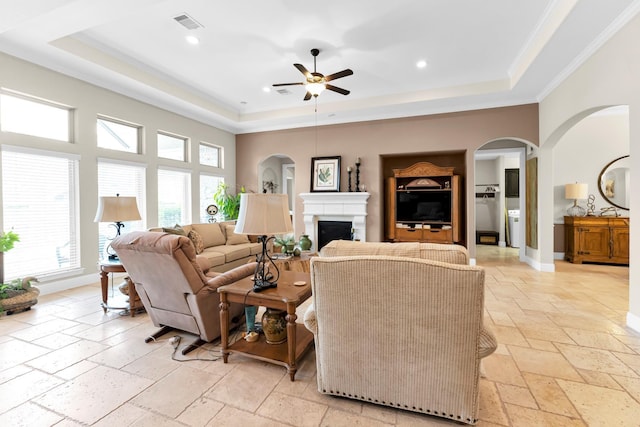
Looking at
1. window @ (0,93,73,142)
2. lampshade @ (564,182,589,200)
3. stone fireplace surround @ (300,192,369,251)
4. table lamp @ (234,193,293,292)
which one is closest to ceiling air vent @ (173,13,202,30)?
window @ (0,93,73,142)

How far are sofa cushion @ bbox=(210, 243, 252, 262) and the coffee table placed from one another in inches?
93.2

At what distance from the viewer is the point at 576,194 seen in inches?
225

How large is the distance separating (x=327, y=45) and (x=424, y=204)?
3.85 meters

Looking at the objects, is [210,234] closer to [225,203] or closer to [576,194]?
[225,203]

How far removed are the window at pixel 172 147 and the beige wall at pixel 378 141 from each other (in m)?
1.54

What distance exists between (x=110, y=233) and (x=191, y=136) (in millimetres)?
2556

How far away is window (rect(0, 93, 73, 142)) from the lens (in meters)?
3.68

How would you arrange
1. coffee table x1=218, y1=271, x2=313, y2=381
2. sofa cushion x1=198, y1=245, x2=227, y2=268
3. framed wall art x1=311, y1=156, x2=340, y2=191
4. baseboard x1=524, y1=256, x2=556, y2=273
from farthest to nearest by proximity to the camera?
framed wall art x1=311, y1=156, x2=340, y2=191, baseboard x1=524, y1=256, x2=556, y2=273, sofa cushion x1=198, y1=245, x2=227, y2=268, coffee table x1=218, y1=271, x2=313, y2=381

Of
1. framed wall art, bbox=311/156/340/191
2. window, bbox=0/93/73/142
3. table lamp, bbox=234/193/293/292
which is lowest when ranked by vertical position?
table lamp, bbox=234/193/293/292

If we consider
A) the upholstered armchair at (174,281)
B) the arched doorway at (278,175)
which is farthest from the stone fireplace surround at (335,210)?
the upholstered armchair at (174,281)

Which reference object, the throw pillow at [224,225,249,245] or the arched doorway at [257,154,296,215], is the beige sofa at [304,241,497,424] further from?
the arched doorway at [257,154,296,215]

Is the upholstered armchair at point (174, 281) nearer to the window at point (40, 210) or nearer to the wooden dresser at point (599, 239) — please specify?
the window at point (40, 210)

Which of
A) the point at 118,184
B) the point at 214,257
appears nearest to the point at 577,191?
the point at 214,257

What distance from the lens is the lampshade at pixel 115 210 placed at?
3293mm
